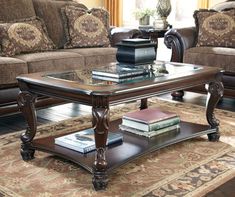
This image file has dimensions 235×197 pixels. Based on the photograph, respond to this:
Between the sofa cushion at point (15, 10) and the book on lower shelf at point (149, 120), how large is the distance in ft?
5.82

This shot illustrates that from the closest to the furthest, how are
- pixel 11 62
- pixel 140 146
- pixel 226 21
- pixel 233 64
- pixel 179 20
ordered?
1. pixel 140 146
2. pixel 11 62
3. pixel 233 64
4. pixel 226 21
5. pixel 179 20

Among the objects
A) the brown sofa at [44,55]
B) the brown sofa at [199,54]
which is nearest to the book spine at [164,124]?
the brown sofa at [44,55]

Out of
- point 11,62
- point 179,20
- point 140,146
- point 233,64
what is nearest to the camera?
point 140,146

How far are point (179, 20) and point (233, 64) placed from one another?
280cm

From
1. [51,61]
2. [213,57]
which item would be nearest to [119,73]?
[51,61]

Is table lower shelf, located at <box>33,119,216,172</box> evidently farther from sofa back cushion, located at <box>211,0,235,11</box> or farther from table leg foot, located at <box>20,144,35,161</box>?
sofa back cushion, located at <box>211,0,235,11</box>

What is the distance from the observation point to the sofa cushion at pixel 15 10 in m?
3.66

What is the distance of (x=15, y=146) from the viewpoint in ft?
8.50

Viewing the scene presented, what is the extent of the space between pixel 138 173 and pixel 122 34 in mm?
2222

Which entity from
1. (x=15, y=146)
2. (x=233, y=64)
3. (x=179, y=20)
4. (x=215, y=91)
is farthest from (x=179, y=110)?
(x=179, y=20)

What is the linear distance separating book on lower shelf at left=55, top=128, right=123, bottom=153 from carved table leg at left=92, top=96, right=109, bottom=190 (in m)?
0.23

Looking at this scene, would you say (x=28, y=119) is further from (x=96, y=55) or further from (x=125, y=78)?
(x=96, y=55)

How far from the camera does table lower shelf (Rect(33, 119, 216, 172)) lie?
6.84 ft

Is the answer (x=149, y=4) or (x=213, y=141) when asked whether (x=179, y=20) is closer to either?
(x=149, y=4)
